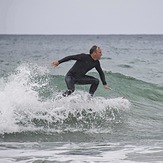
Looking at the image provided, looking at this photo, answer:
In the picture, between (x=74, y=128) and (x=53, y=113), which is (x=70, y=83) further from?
(x=74, y=128)

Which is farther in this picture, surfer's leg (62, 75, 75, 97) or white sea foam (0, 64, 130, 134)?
surfer's leg (62, 75, 75, 97)

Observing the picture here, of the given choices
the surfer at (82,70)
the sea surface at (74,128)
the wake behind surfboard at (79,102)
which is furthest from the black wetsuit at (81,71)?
the sea surface at (74,128)

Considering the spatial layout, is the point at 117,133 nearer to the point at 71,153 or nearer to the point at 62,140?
the point at 62,140

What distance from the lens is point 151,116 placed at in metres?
13.9

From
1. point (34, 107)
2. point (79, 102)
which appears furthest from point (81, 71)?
point (34, 107)

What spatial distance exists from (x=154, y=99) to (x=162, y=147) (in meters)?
8.13

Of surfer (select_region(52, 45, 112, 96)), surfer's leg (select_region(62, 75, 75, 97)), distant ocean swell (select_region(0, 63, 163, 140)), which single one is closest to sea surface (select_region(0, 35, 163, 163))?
distant ocean swell (select_region(0, 63, 163, 140))

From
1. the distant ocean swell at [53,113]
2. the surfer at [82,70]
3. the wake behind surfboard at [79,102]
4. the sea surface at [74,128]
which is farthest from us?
the wake behind surfboard at [79,102]

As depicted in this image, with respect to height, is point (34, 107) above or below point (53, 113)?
above

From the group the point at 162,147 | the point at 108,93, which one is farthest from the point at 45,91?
the point at 162,147

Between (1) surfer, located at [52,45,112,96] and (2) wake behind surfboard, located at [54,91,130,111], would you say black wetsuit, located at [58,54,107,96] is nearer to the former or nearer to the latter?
(1) surfer, located at [52,45,112,96]

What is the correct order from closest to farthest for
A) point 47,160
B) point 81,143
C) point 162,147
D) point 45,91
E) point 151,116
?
point 47,160 → point 162,147 → point 81,143 → point 151,116 → point 45,91

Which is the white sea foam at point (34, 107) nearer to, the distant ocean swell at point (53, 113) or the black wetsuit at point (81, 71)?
the distant ocean swell at point (53, 113)

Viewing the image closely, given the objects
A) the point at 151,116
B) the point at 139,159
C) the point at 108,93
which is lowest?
the point at 139,159
